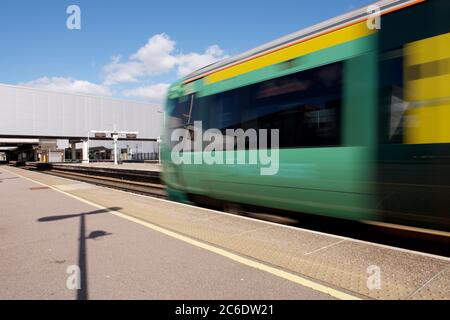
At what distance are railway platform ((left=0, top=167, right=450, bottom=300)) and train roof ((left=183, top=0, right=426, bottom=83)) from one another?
3318 mm

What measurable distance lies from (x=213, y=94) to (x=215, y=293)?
16.2 feet

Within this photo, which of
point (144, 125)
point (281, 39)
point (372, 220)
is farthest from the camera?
point (144, 125)

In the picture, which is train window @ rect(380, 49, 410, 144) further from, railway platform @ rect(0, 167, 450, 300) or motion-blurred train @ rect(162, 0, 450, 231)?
railway platform @ rect(0, 167, 450, 300)

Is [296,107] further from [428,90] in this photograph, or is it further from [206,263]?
[206,263]

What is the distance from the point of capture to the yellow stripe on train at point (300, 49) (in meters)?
4.70

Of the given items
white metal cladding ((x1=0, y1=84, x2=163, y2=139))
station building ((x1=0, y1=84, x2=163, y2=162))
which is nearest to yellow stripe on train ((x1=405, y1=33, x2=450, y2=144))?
station building ((x1=0, y1=84, x2=163, y2=162))

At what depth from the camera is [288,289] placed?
132 inches

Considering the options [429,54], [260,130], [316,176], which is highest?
[429,54]

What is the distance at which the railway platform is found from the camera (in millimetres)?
3330

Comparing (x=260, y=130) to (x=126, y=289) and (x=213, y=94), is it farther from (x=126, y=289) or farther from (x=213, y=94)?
(x=126, y=289)

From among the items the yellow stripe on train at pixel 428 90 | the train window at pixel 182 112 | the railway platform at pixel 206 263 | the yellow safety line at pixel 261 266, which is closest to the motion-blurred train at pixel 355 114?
the yellow stripe on train at pixel 428 90

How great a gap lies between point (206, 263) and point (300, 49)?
12.6ft

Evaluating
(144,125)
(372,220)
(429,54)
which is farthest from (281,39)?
(144,125)
